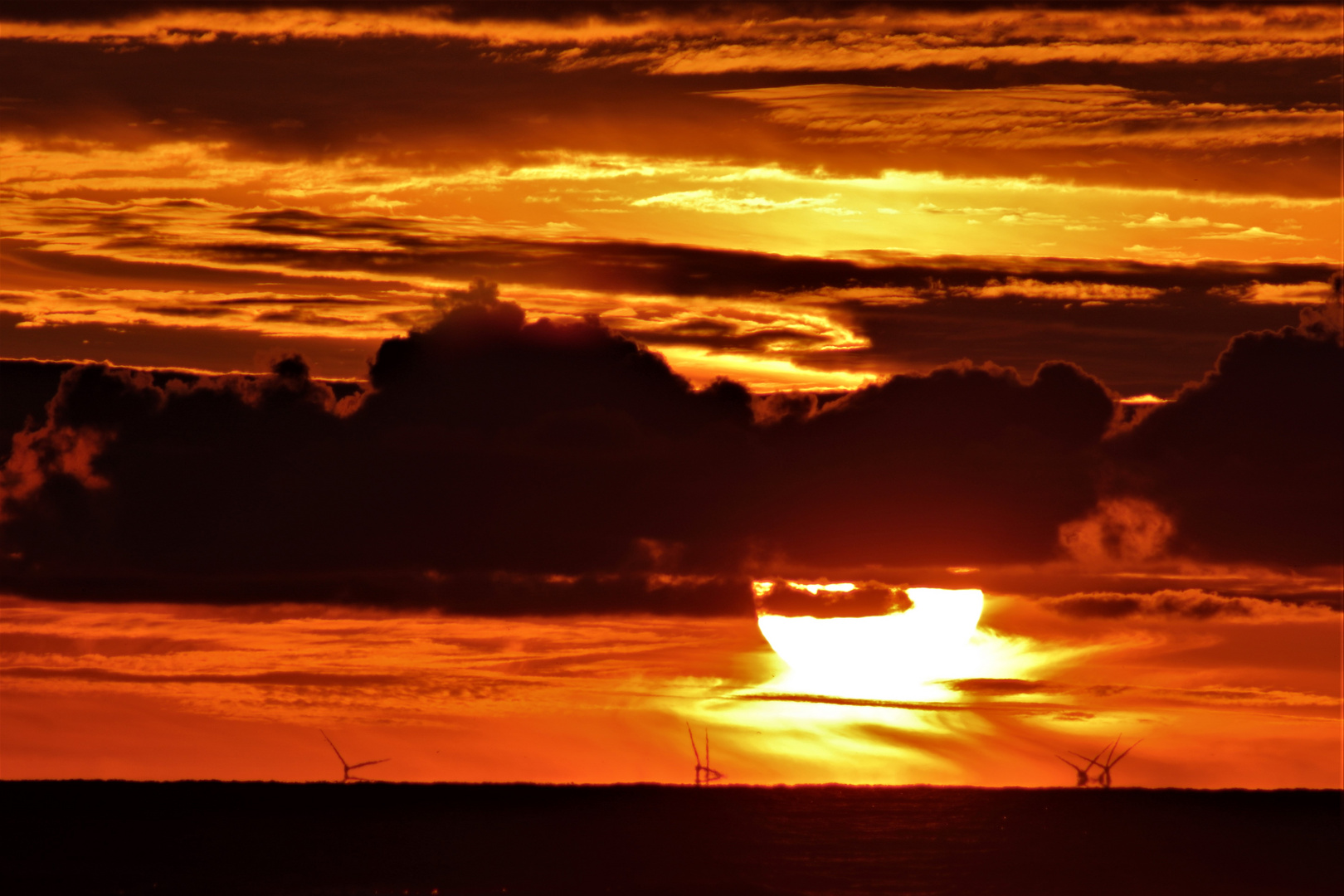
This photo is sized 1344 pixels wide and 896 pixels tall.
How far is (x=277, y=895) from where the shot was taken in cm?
19175

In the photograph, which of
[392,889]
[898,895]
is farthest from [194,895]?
[898,895]

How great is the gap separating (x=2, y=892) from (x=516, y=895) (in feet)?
188

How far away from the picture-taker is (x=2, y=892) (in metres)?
196

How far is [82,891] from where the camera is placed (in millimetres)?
197000

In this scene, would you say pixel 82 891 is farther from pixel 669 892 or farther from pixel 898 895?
pixel 898 895

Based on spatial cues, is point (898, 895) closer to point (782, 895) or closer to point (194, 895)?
point (782, 895)

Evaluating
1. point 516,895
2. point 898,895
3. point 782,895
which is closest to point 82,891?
point 516,895

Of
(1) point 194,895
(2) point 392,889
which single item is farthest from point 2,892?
(2) point 392,889

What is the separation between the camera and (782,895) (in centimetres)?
19738

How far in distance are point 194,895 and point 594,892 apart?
4401 cm

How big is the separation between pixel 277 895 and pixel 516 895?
1020 inches

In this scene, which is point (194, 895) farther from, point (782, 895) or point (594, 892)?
point (782, 895)

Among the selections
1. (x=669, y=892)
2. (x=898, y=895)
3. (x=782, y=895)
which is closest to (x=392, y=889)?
(x=669, y=892)

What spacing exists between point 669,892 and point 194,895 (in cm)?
5242
